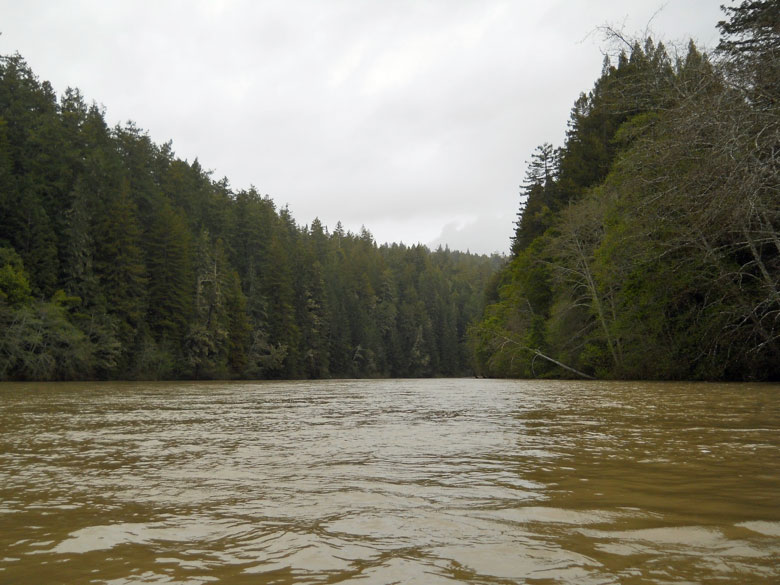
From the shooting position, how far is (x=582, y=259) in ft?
95.1

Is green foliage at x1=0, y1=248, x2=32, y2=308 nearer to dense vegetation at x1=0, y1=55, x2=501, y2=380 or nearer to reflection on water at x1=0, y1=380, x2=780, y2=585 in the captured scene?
dense vegetation at x1=0, y1=55, x2=501, y2=380

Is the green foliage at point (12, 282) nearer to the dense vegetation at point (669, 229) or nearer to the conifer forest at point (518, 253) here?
the conifer forest at point (518, 253)

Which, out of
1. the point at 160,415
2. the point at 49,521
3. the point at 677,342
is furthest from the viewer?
the point at 677,342

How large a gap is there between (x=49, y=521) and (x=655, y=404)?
994cm

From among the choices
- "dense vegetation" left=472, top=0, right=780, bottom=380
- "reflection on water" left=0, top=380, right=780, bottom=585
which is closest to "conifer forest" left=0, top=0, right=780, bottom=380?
"dense vegetation" left=472, top=0, right=780, bottom=380

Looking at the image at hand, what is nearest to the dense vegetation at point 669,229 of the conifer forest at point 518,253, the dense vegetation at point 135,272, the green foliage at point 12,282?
the conifer forest at point 518,253

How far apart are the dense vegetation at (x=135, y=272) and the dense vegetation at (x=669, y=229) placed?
78.2 ft

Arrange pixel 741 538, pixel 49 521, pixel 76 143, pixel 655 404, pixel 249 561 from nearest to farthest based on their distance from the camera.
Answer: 1. pixel 249 561
2. pixel 741 538
3. pixel 49 521
4. pixel 655 404
5. pixel 76 143

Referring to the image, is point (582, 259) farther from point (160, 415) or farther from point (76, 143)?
point (76, 143)

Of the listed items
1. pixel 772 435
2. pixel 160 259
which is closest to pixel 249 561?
pixel 772 435

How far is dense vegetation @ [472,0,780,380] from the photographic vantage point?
697 cm

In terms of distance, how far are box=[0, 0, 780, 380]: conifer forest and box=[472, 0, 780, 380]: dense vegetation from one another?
0.07 metres

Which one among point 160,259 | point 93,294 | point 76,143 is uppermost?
point 76,143

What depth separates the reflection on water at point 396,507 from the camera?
217cm
